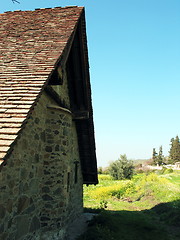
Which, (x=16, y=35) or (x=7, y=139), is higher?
(x=16, y=35)

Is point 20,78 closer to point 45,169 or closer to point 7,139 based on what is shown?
point 7,139

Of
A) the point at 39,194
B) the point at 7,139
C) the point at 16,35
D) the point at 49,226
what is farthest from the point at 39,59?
the point at 49,226

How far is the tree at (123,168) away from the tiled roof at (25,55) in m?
31.7

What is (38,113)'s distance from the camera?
205 inches

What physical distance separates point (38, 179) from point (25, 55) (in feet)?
10.8

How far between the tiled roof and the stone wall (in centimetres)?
80

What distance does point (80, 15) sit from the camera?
6.49 metres


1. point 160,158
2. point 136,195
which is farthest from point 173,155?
point 136,195

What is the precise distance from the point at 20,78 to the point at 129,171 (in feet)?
113

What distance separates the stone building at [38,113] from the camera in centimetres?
352

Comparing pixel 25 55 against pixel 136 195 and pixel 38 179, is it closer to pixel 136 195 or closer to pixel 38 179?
pixel 38 179

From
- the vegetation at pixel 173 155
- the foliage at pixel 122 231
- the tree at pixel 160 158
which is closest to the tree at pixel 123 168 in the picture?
the foliage at pixel 122 231

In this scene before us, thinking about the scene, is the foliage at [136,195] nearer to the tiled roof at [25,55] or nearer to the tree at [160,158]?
the tiled roof at [25,55]

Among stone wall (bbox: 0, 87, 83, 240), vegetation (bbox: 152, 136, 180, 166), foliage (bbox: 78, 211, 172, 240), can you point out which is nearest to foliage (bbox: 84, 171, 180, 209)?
foliage (bbox: 78, 211, 172, 240)
